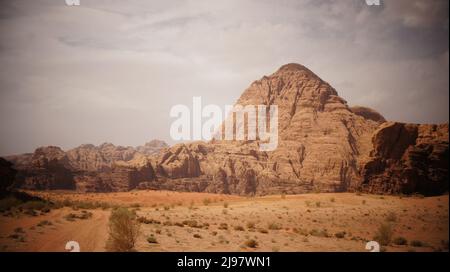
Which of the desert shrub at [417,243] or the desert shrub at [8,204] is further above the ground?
the desert shrub at [8,204]

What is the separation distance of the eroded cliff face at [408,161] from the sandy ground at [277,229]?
3339mm

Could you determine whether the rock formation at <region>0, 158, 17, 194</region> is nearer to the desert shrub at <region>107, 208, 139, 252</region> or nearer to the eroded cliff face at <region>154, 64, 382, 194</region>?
the desert shrub at <region>107, 208, 139, 252</region>

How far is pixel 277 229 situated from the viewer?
1599cm

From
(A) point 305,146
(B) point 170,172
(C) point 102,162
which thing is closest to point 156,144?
(C) point 102,162

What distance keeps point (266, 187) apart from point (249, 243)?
129 ft

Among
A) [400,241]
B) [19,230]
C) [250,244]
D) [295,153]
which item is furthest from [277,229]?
[295,153]

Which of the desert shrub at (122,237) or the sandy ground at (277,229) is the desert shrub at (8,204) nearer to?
the sandy ground at (277,229)

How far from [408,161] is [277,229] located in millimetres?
15962

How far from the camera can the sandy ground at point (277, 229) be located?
1164 centimetres

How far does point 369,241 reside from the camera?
42.2 ft

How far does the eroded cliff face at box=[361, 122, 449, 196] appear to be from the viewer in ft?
80.4

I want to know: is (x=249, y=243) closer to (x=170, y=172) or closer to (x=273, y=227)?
(x=273, y=227)

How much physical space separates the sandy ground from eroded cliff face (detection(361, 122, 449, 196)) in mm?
3339

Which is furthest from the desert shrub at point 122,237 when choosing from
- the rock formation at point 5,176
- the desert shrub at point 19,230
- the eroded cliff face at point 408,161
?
the eroded cliff face at point 408,161
